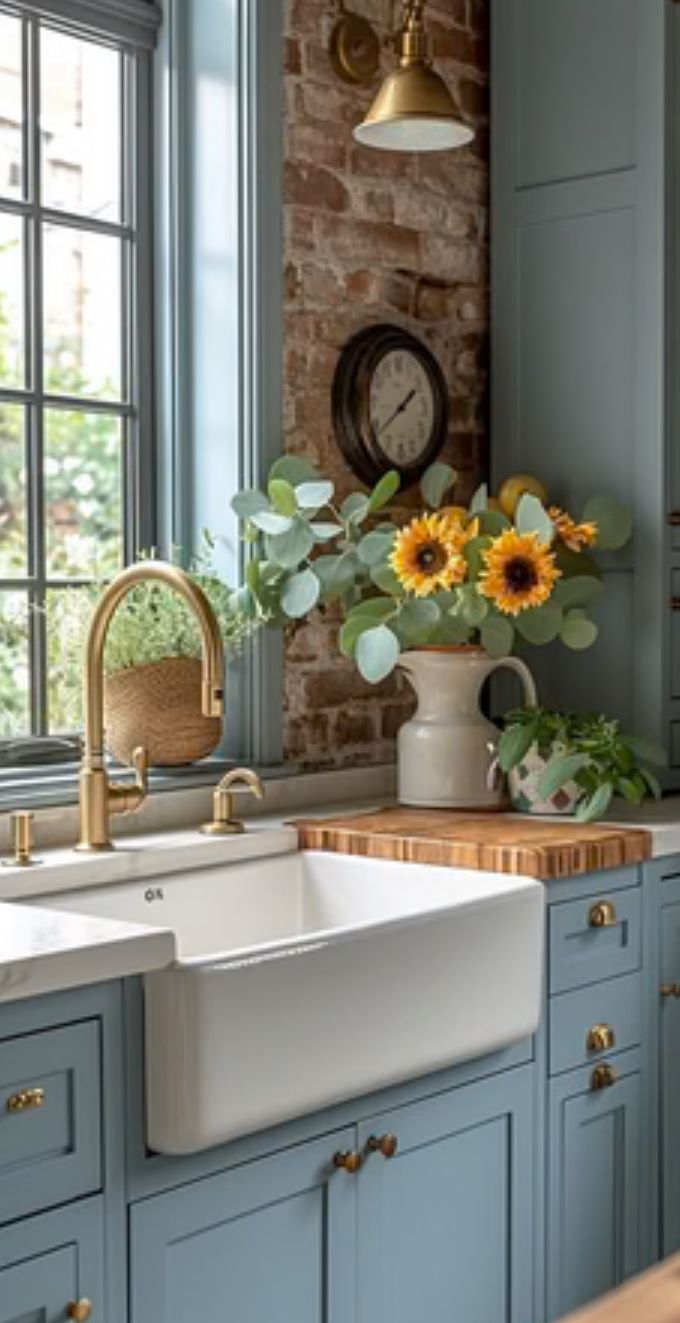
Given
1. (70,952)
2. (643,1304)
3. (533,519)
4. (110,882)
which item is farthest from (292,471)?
(643,1304)

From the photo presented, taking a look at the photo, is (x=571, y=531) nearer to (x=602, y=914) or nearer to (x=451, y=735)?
(x=451, y=735)

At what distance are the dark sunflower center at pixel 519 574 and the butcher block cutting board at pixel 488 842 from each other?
15.4 inches

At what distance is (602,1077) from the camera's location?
289 cm

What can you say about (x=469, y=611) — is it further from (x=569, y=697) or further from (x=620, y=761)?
(x=569, y=697)

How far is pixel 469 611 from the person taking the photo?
10.2 feet

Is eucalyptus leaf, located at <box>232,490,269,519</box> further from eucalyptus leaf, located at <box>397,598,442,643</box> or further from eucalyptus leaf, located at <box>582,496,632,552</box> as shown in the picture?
eucalyptus leaf, located at <box>582,496,632,552</box>

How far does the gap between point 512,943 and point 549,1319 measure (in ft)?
2.11

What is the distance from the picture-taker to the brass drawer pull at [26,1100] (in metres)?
1.90

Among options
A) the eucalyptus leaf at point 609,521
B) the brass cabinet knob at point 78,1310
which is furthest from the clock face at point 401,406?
the brass cabinet knob at point 78,1310

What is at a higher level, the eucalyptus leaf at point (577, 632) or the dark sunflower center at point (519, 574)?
the dark sunflower center at point (519, 574)

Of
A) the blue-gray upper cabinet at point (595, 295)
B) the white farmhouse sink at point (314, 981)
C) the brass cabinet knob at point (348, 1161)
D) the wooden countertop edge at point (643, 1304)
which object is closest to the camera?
the wooden countertop edge at point (643, 1304)

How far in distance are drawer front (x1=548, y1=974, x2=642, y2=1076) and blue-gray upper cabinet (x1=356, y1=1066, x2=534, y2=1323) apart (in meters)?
0.11

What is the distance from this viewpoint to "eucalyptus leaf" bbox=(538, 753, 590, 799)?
3049 millimetres

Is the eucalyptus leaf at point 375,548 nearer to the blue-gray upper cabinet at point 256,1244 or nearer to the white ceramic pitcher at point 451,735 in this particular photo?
the white ceramic pitcher at point 451,735
